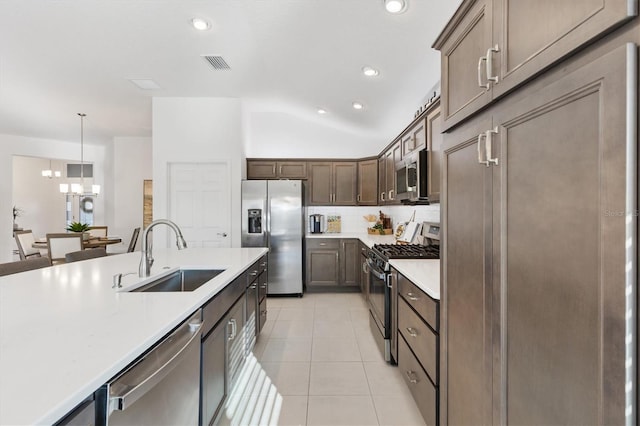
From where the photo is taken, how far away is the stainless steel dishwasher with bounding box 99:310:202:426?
2.45 feet

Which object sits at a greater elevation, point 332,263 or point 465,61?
point 465,61

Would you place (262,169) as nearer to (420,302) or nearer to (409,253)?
(409,253)

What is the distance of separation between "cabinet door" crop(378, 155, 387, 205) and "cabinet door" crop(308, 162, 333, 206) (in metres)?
0.85

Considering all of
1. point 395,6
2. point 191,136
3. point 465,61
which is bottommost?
point 465,61

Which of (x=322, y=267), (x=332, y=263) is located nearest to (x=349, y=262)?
(x=332, y=263)

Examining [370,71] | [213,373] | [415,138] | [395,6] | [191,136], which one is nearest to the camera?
[213,373]

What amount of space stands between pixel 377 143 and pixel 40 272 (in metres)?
4.77

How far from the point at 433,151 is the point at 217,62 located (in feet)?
8.29

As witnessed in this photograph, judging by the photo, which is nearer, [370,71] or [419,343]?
[419,343]

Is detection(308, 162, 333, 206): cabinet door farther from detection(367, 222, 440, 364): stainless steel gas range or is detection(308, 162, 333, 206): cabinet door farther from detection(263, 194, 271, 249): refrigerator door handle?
detection(367, 222, 440, 364): stainless steel gas range

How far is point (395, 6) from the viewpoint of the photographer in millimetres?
2041

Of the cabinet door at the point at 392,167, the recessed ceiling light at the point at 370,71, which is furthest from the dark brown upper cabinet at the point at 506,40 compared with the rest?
the cabinet door at the point at 392,167

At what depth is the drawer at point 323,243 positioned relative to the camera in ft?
15.4

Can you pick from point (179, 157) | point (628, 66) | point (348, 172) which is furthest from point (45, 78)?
point (628, 66)
